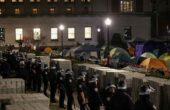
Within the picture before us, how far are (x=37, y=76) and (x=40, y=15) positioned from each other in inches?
1898

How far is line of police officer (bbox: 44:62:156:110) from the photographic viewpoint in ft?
Result: 44.7

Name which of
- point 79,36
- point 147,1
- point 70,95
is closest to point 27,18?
point 79,36

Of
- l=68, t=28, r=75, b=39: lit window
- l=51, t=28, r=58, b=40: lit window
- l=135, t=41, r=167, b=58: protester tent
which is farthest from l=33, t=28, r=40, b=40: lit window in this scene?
l=135, t=41, r=167, b=58: protester tent

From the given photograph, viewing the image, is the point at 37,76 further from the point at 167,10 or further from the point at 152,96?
the point at 167,10

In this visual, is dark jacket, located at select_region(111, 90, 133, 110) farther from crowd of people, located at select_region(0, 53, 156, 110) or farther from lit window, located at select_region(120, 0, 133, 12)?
lit window, located at select_region(120, 0, 133, 12)

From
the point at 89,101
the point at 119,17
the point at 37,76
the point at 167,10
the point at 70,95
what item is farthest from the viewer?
the point at 167,10

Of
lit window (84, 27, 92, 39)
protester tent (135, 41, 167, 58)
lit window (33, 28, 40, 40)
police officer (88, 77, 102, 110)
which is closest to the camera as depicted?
police officer (88, 77, 102, 110)

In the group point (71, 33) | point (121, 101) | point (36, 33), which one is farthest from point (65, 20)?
point (121, 101)

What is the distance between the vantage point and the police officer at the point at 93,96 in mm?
20609

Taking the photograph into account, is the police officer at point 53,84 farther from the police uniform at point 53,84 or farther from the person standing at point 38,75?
the person standing at point 38,75

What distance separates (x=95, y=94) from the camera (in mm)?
20750

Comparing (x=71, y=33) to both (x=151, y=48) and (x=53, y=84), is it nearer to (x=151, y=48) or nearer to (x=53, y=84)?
(x=151, y=48)

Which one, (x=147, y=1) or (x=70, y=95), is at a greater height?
(x=147, y=1)

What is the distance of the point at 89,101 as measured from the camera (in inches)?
838
